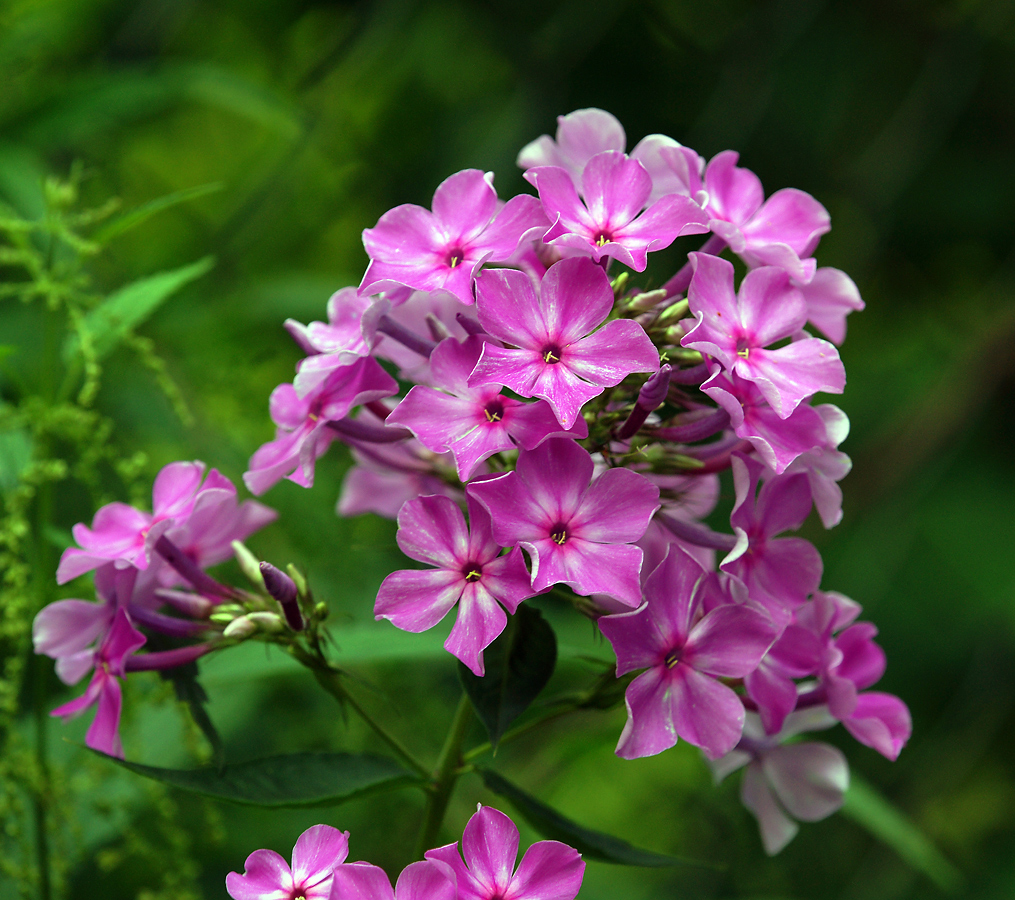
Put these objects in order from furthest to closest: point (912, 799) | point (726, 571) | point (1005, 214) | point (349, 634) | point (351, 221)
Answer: point (1005, 214) < point (912, 799) < point (351, 221) < point (349, 634) < point (726, 571)

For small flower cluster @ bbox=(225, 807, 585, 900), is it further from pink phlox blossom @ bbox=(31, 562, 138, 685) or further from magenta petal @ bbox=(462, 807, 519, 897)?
pink phlox blossom @ bbox=(31, 562, 138, 685)

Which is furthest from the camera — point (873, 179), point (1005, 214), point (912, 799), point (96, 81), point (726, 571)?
point (1005, 214)

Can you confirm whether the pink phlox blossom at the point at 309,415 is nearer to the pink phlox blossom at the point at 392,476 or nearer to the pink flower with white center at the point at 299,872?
the pink phlox blossom at the point at 392,476

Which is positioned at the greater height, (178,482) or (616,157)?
(616,157)

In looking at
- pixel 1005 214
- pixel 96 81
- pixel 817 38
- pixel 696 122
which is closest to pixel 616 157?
pixel 96 81

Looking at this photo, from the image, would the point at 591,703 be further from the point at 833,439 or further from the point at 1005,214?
the point at 1005,214

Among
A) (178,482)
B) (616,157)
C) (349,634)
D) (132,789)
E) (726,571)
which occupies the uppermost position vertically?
(616,157)
